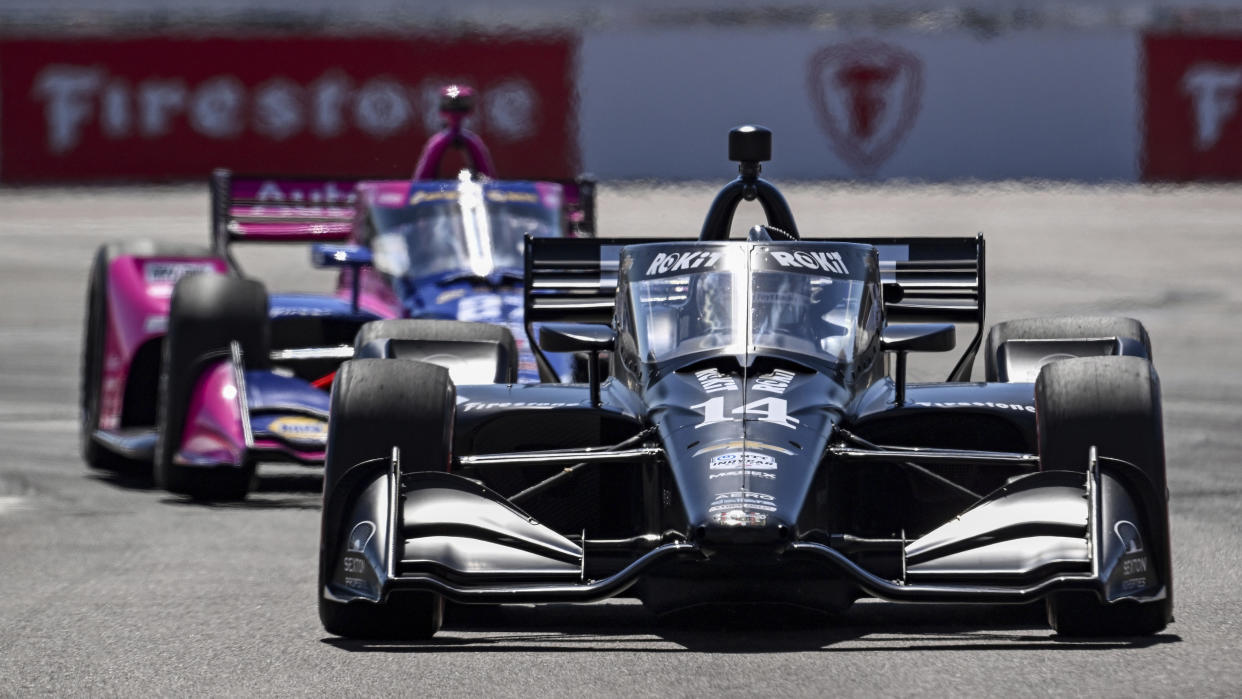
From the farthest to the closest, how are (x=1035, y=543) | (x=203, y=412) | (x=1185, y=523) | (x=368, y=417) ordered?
(x=203, y=412) < (x=1185, y=523) < (x=368, y=417) < (x=1035, y=543)

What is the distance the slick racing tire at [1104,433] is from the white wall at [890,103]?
2263 cm

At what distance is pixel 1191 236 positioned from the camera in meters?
26.9

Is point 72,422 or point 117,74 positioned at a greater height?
point 117,74

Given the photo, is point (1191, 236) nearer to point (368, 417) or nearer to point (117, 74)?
point (117, 74)

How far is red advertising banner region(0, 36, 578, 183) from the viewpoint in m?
29.4

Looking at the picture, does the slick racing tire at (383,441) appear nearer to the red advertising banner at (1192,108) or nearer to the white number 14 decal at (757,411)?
the white number 14 decal at (757,411)

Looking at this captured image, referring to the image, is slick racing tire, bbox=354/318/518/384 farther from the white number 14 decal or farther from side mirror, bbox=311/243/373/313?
side mirror, bbox=311/243/373/313

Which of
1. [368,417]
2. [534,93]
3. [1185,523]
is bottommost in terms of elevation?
[1185,523]

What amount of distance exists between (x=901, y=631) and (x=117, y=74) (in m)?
24.7

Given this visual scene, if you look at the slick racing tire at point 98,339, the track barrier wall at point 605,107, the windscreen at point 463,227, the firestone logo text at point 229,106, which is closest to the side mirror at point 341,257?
the windscreen at point 463,227

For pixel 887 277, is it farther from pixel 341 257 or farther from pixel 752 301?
pixel 341 257

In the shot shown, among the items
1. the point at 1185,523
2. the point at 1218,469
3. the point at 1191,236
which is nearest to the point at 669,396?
the point at 1185,523

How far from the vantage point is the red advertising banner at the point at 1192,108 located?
29312 mm

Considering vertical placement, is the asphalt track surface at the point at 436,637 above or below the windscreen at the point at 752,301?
below
